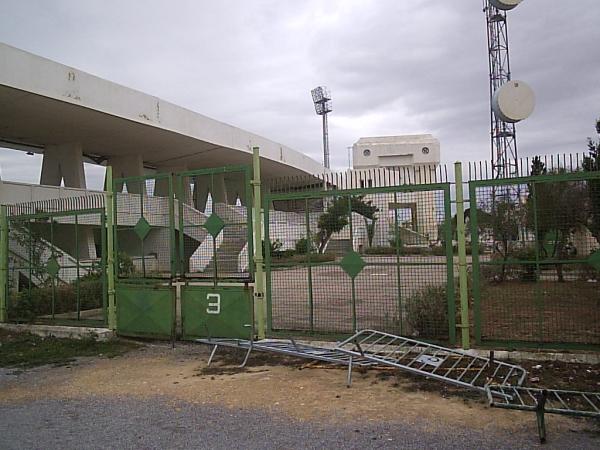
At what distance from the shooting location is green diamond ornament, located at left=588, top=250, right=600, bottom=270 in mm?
6707

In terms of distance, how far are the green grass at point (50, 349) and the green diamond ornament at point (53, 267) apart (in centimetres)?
129

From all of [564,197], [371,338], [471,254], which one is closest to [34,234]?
[371,338]

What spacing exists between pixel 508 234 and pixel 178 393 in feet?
17.2

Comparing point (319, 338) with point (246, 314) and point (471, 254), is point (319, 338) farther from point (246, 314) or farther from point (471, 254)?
point (471, 254)

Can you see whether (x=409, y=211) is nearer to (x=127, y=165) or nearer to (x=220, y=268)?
(x=220, y=268)

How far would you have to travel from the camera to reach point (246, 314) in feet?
27.6

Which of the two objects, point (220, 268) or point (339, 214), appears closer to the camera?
point (339, 214)

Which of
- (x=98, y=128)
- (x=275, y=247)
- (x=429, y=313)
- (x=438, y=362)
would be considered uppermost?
(x=98, y=128)

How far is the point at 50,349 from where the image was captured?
9.40 meters

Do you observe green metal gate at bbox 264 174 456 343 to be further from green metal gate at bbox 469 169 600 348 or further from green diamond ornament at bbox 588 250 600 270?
green diamond ornament at bbox 588 250 600 270

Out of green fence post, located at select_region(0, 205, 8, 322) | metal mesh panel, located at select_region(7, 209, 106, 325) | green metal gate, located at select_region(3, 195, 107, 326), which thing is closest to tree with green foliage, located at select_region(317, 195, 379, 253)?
green metal gate, located at select_region(3, 195, 107, 326)

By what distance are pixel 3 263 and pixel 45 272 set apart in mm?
1131

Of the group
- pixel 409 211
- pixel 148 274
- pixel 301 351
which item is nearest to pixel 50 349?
pixel 148 274

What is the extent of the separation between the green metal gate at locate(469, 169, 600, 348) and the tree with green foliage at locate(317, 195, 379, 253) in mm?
1498
